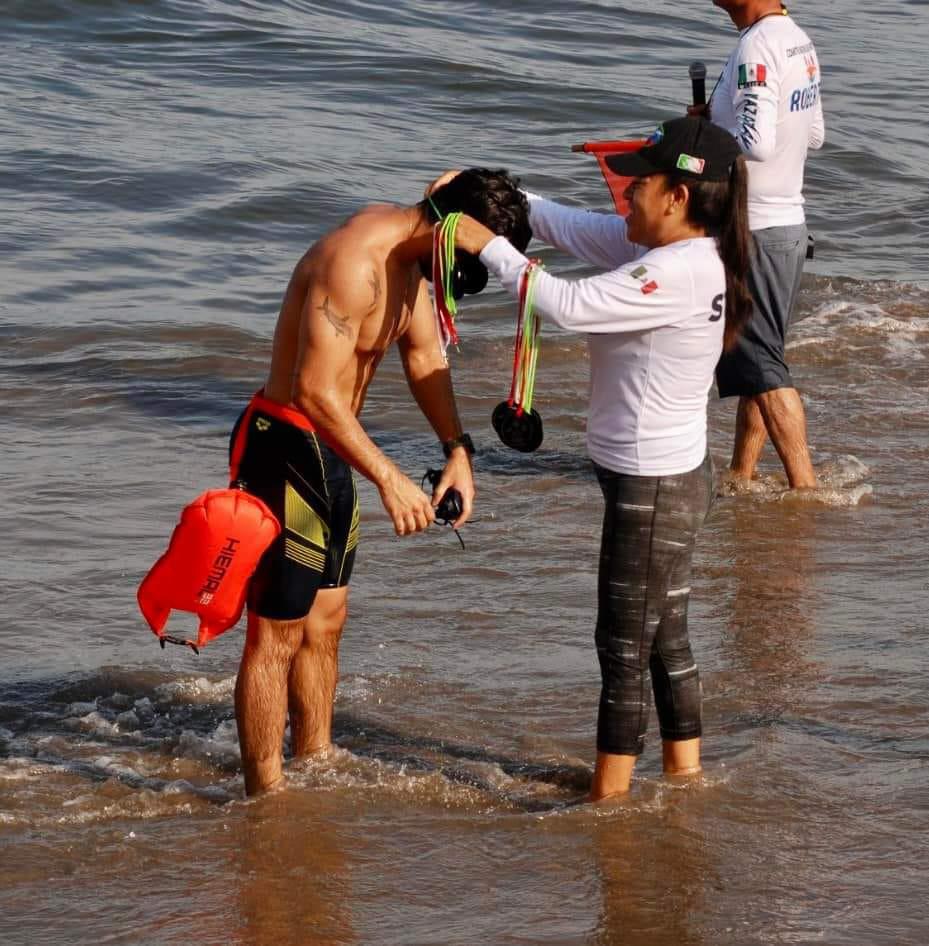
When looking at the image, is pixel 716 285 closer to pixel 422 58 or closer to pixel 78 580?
pixel 78 580

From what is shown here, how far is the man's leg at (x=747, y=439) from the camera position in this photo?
7.03 m

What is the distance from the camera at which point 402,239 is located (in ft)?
14.0

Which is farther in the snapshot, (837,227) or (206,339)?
(837,227)

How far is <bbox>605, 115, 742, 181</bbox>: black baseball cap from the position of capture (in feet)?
13.1

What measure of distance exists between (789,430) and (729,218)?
2.92m

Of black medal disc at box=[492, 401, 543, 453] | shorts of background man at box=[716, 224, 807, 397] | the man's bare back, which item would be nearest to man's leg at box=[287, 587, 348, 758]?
the man's bare back

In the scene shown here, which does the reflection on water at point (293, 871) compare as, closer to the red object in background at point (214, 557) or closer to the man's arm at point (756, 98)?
the red object in background at point (214, 557)

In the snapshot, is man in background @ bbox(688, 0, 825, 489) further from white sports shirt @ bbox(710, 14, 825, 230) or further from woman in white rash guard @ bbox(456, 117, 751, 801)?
woman in white rash guard @ bbox(456, 117, 751, 801)

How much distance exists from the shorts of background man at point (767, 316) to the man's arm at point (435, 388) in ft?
7.40

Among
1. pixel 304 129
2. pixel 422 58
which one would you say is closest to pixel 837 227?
pixel 304 129

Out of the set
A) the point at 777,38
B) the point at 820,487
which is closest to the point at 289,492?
the point at 777,38

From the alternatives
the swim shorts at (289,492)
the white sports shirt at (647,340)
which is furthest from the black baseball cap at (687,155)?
the swim shorts at (289,492)

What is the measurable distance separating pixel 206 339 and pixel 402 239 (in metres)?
5.58

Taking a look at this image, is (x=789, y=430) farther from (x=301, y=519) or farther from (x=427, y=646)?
(x=301, y=519)
